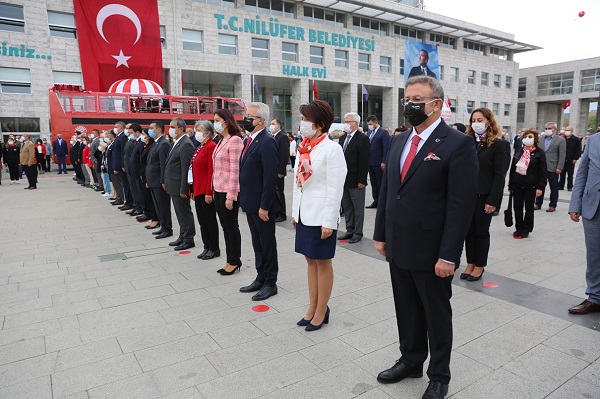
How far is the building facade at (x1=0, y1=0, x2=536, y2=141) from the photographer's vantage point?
75.5 ft

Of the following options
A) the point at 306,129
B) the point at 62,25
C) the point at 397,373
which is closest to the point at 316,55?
the point at 62,25

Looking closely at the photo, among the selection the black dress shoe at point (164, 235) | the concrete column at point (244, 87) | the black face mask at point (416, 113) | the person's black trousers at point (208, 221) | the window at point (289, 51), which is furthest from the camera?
the window at point (289, 51)

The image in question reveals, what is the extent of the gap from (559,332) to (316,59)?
1243 inches

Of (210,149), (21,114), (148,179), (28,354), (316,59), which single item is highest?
(316,59)

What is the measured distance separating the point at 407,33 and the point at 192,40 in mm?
21569

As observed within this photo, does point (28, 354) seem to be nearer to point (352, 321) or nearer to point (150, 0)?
point (352, 321)

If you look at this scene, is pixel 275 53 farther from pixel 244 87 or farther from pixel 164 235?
pixel 164 235

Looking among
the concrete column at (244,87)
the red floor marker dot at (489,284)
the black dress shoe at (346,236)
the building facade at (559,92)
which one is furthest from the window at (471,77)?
the red floor marker dot at (489,284)

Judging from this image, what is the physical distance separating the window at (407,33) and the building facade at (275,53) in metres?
0.12

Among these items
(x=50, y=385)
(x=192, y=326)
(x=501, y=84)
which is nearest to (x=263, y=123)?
(x=192, y=326)

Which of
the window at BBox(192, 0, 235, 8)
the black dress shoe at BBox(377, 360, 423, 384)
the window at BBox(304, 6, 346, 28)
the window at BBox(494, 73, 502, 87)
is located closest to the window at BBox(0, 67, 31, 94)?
the window at BBox(192, 0, 235, 8)

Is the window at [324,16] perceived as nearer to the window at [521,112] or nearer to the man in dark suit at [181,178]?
the man in dark suit at [181,178]

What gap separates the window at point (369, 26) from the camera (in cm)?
3534

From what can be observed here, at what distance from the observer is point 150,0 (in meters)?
24.2
